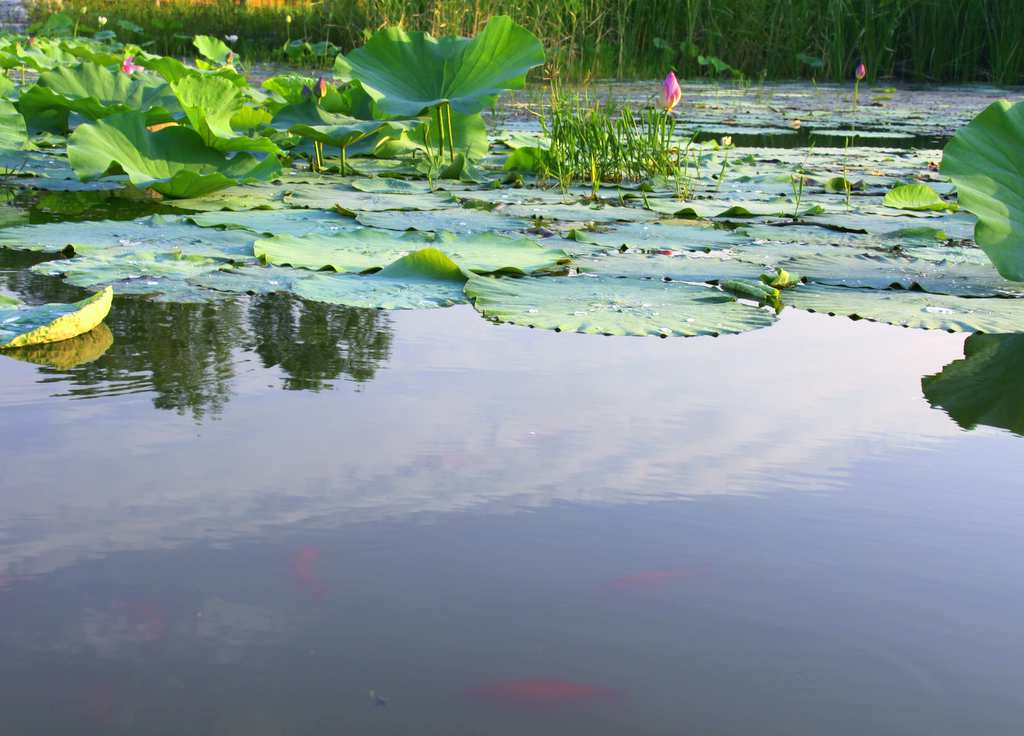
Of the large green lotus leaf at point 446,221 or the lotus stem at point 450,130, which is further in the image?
the lotus stem at point 450,130

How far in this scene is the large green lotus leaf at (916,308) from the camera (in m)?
1.79

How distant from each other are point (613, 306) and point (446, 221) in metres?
0.87

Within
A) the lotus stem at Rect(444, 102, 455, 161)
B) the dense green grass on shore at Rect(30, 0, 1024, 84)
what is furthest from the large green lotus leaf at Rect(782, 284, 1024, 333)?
the dense green grass on shore at Rect(30, 0, 1024, 84)

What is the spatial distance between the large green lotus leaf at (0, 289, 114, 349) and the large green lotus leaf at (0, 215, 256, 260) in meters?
0.51

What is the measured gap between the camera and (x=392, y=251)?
2.26 meters

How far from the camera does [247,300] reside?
74.2 inches

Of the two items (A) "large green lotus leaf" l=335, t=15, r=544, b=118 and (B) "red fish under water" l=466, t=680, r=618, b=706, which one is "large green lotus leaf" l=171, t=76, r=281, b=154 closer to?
(A) "large green lotus leaf" l=335, t=15, r=544, b=118

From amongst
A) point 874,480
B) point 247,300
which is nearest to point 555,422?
point 874,480

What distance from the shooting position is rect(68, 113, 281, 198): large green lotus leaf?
8.68ft

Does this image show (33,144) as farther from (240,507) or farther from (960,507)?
(960,507)

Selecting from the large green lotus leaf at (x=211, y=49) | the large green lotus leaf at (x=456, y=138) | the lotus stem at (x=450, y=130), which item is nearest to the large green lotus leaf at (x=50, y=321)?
the lotus stem at (x=450, y=130)

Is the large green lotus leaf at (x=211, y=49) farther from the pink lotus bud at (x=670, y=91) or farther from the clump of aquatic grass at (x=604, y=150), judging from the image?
the pink lotus bud at (x=670, y=91)

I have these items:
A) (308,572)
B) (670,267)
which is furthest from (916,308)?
(308,572)

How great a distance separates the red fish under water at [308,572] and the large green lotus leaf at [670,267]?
50.1 inches
